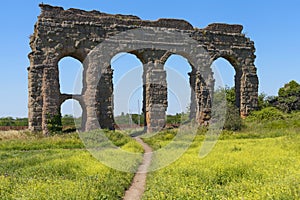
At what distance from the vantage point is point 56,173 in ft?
35.4

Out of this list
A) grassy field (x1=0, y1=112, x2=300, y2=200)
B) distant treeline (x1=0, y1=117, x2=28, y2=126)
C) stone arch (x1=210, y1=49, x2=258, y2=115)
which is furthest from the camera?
distant treeline (x1=0, y1=117, x2=28, y2=126)

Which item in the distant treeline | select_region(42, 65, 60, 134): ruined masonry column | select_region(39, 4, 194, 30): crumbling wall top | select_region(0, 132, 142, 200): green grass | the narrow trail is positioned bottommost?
the narrow trail

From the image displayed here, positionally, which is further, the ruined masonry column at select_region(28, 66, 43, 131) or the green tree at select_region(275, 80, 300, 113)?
the green tree at select_region(275, 80, 300, 113)

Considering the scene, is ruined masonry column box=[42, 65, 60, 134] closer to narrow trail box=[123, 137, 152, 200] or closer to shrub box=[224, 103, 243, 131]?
shrub box=[224, 103, 243, 131]

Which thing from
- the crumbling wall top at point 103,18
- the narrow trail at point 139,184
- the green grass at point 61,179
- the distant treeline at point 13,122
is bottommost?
the narrow trail at point 139,184

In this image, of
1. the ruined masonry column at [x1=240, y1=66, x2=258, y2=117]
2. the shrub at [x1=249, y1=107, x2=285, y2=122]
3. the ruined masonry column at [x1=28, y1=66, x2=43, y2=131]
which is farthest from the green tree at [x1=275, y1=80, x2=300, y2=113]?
the ruined masonry column at [x1=28, y1=66, x2=43, y2=131]

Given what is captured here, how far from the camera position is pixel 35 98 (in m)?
24.4

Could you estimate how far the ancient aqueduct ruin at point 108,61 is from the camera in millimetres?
24375

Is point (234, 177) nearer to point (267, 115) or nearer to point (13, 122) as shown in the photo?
point (267, 115)

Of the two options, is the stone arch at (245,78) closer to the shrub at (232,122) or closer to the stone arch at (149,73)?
the stone arch at (149,73)

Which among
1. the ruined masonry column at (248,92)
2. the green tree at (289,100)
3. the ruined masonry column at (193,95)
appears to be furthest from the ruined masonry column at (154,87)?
the green tree at (289,100)

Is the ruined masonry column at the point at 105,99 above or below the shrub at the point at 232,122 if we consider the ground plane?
above

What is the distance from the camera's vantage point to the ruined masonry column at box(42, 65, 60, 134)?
79.0 ft

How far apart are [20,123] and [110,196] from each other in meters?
35.1
